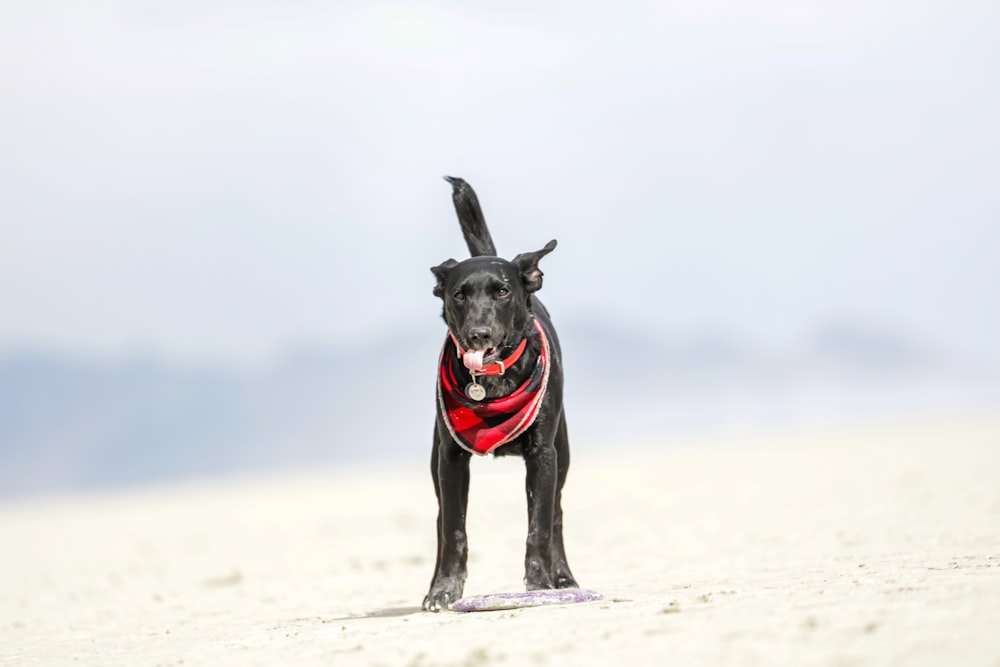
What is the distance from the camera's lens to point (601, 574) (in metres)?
10.4

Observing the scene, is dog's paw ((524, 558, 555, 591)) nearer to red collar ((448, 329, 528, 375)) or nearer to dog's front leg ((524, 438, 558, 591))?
dog's front leg ((524, 438, 558, 591))

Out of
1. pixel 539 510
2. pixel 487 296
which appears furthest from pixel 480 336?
pixel 539 510

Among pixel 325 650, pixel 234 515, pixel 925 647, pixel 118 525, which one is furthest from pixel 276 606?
pixel 118 525

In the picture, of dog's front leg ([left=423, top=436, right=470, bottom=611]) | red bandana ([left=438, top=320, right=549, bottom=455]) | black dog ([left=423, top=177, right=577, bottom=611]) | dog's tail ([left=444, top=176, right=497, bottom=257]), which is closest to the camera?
black dog ([left=423, top=177, right=577, bottom=611])

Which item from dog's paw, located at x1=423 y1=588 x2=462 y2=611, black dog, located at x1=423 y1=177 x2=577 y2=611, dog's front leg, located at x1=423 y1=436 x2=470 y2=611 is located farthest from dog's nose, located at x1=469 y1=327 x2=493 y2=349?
dog's paw, located at x1=423 y1=588 x2=462 y2=611

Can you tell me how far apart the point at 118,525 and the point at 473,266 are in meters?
21.9

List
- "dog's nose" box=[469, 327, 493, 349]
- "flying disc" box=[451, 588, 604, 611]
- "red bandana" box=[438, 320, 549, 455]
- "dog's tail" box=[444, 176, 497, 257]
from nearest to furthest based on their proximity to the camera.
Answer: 1. "flying disc" box=[451, 588, 604, 611]
2. "dog's nose" box=[469, 327, 493, 349]
3. "red bandana" box=[438, 320, 549, 455]
4. "dog's tail" box=[444, 176, 497, 257]

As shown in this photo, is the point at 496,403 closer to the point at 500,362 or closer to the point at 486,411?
the point at 486,411

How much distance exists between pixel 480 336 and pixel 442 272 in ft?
2.02

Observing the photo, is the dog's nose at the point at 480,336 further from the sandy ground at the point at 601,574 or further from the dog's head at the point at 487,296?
the sandy ground at the point at 601,574

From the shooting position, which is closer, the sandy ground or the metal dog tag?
the sandy ground

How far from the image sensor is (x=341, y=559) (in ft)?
48.2

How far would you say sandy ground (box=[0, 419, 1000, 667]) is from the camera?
16.8ft

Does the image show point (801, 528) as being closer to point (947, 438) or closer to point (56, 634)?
point (56, 634)
